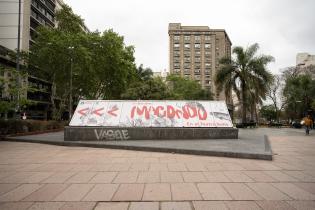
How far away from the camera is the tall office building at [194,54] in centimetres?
11094

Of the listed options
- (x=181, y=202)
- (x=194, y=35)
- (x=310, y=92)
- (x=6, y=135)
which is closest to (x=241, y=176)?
(x=181, y=202)

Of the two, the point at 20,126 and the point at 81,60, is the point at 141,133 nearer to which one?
the point at 20,126

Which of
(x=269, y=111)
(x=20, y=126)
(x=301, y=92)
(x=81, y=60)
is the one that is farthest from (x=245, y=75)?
(x=269, y=111)

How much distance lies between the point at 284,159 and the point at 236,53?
26.9 meters

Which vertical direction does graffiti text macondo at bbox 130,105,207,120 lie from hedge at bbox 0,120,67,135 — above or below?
above

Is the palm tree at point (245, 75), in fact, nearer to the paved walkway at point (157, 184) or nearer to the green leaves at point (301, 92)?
the green leaves at point (301, 92)

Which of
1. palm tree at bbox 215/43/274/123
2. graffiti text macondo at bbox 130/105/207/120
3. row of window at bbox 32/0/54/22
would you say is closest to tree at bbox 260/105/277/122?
palm tree at bbox 215/43/274/123

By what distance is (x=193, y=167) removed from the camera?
7.99 m

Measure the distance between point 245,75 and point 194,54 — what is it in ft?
260

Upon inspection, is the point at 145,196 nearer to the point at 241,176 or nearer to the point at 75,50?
the point at 241,176

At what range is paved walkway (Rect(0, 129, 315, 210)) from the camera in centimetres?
475

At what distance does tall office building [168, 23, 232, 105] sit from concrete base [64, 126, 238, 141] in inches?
3779

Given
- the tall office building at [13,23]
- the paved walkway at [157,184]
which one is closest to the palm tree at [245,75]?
the paved walkway at [157,184]

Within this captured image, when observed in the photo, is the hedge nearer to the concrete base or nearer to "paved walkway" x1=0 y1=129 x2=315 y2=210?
the concrete base
